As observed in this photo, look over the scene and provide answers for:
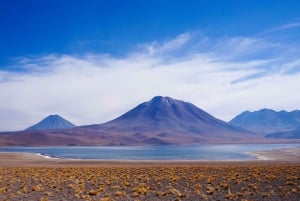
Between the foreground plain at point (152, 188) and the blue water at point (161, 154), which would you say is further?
the blue water at point (161, 154)

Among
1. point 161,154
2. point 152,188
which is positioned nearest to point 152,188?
point 152,188

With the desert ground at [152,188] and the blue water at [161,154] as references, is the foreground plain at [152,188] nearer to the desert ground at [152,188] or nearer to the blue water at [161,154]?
the desert ground at [152,188]

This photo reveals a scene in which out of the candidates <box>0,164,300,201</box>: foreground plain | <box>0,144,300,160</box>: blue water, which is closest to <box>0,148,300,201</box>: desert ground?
<box>0,164,300,201</box>: foreground plain

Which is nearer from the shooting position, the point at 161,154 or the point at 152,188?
the point at 152,188

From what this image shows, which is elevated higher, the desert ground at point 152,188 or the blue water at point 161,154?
the blue water at point 161,154

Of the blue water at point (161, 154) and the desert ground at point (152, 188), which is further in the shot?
the blue water at point (161, 154)

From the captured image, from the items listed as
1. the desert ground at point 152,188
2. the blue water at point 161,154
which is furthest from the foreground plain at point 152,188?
the blue water at point 161,154

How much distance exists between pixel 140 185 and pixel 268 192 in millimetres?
6763

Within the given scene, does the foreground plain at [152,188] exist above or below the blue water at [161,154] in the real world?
below

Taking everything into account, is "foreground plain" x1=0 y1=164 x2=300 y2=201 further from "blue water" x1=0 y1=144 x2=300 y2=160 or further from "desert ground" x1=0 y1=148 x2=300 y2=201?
"blue water" x1=0 y1=144 x2=300 y2=160

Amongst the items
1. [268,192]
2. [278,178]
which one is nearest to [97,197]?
[268,192]

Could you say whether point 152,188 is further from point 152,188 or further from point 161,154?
point 161,154

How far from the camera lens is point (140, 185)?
850 inches

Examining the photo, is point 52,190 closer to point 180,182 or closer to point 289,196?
point 180,182
